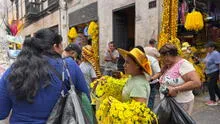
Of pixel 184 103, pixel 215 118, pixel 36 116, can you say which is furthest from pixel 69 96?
pixel 215 118

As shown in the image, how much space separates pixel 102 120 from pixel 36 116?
61 centimetres

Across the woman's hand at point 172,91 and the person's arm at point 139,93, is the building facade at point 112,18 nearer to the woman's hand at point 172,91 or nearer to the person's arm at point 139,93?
the woman's hand at point 172,91

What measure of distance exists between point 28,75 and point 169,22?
6.14 m

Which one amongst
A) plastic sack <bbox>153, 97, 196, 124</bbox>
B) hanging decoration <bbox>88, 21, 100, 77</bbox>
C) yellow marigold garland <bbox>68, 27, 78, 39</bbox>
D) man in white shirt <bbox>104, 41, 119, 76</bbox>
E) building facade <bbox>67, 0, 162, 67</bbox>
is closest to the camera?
plastic sack <bbox>153, 97, 196, 124</bbox>

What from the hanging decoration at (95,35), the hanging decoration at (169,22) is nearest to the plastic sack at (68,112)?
the hanging decoration at (169,22)

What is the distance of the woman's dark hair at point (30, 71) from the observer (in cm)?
195

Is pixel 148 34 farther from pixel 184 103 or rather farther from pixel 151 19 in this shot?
pixel 184 103

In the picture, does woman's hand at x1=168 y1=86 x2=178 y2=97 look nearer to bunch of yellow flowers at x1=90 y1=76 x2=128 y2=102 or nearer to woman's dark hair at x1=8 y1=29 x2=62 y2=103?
bunch of yellow flowers at x1=90 y1=76 x2=128 y2=102

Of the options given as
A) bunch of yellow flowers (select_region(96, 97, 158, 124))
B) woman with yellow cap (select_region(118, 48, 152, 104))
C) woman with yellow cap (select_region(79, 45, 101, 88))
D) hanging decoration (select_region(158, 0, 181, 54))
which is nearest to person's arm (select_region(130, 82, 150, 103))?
woman with yellow cap (select_region(118, 48, 152, 104))

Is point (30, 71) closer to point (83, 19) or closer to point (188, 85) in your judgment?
point (188, 85)

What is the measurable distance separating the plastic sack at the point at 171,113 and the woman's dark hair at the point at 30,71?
4.94 ft

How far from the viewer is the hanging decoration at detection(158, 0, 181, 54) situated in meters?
7.51

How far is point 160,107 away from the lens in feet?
10.2

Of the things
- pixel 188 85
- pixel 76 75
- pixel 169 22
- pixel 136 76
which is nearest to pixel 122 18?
pixel 169 22
